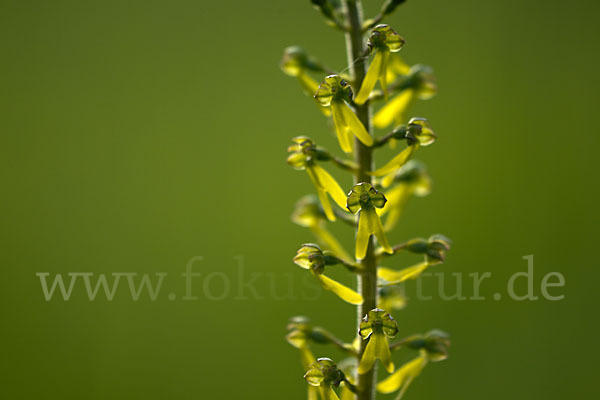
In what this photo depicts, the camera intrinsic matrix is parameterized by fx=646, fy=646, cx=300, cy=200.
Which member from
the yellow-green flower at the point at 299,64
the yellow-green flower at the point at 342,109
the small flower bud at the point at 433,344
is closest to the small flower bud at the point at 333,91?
the yellow-green flower at the point at 342,109

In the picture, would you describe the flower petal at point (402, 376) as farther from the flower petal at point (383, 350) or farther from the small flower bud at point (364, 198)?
the small flower bud at point (364, 198)

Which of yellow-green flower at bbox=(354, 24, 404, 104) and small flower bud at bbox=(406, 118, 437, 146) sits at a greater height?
yellow-green flower at bbox=(354, 24, 404, 104)

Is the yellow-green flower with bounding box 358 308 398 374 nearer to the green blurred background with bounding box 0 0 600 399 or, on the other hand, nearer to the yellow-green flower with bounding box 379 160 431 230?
the yellow-green flower with bounding box 379 160 431 230

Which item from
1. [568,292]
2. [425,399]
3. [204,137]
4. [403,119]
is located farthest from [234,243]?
[403,119]

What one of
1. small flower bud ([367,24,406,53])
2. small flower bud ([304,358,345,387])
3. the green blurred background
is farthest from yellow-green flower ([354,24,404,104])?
the green blurred background

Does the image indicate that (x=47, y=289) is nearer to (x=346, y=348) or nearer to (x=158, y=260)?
(x=158, y=260)

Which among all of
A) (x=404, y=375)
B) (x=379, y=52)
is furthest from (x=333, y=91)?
(x=404, y=375)

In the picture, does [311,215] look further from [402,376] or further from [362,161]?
[402,376]
